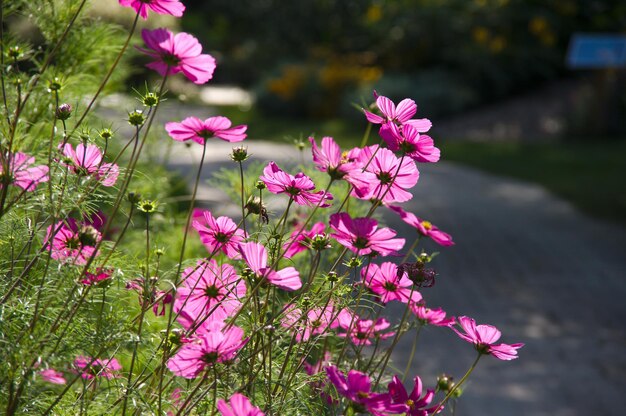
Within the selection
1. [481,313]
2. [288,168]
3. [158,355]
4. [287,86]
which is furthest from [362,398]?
[287,86]

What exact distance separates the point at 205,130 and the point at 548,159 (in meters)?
10.5

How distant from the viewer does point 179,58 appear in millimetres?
1187

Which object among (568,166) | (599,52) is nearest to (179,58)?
(568,166)

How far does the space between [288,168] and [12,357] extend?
3.76ft

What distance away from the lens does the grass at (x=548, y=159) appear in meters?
8.73

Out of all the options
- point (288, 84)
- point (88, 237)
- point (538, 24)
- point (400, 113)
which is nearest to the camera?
point (88, 237)

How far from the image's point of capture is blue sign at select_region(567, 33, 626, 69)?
1191 centimetres

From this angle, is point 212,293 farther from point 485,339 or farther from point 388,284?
point 485,339

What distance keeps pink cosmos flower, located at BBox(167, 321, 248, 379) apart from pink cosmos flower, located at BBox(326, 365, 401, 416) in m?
0.13

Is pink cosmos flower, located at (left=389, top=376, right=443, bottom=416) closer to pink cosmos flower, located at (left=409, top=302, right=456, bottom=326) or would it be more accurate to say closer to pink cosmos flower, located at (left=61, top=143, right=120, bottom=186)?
pink cosmos flower, located at (left=409, top=302, right=456, bottom=326)

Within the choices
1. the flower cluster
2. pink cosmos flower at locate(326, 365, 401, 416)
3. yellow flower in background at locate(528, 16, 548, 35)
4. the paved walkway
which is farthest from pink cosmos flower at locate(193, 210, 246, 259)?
yellow flower in background at locate(528, 16, 548, 35)

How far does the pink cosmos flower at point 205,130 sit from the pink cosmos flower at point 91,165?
0.43 feet

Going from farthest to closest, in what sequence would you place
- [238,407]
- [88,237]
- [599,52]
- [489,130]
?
1. [489,130]
2. [599,52]
3. [88,237]
4. [238,407]

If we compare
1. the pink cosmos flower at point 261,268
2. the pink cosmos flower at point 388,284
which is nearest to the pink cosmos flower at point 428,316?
the pink cosmos flower at point 388,284
